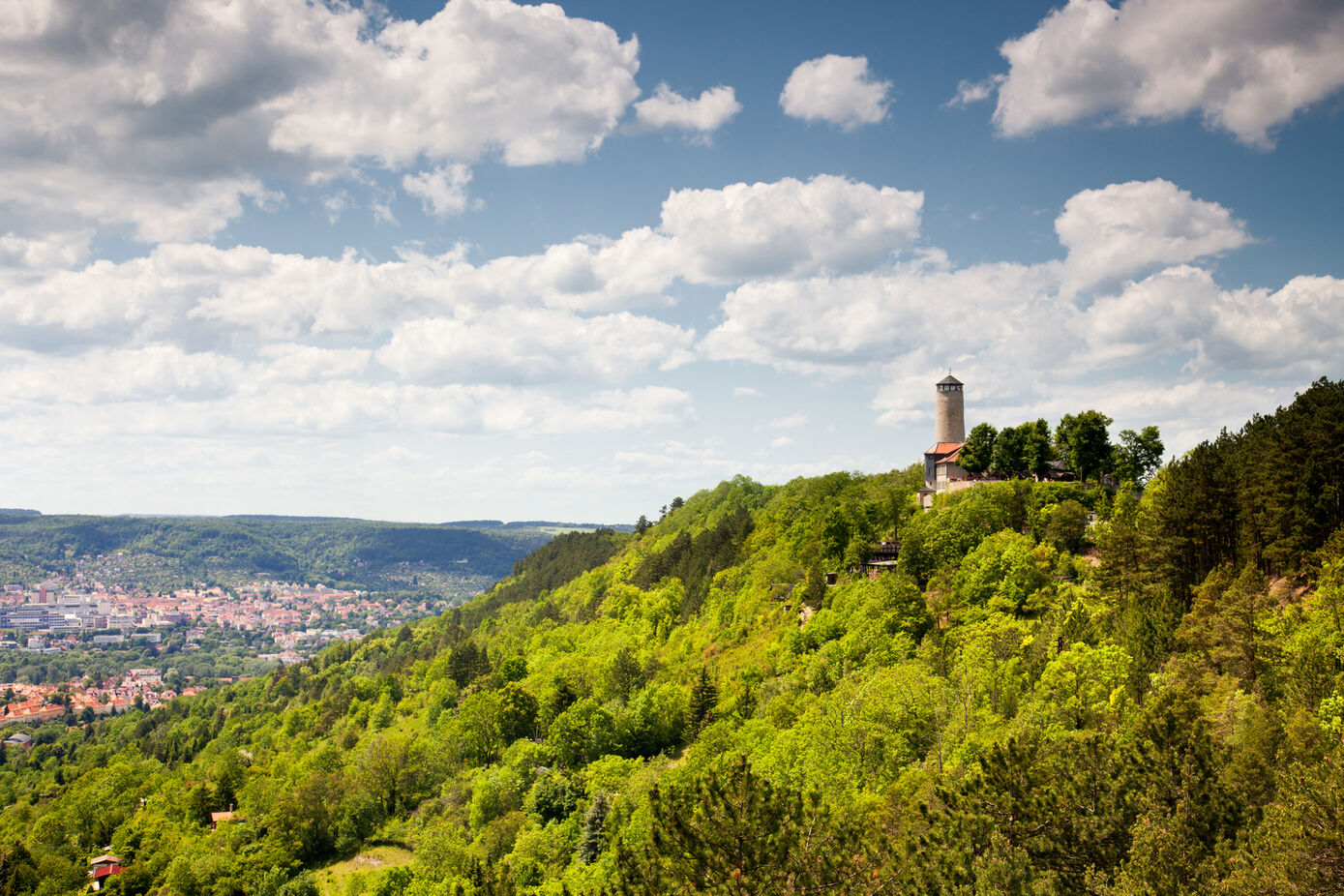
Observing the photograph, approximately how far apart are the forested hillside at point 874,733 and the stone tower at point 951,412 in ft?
27.1

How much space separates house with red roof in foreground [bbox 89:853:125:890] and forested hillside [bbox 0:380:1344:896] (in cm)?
103

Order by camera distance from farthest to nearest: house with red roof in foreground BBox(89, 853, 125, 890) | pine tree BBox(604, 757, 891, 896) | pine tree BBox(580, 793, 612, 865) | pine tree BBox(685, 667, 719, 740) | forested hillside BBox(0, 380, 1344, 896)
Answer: house with red roof in foreground BBox(89, 853, 125, 890) < pine tree BBox(685, 667, 719, 740) < pine tree BBox(580, 793, 612, 865) < forested hillside BBox(0, 380, 1344, 896) < pine tree BBox(604, 757, 891, 896)

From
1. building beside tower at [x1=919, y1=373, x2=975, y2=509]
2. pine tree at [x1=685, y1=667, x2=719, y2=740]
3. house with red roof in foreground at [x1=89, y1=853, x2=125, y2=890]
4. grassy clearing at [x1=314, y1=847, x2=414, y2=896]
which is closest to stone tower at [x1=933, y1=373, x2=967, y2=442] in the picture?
building beside tower at [x1=919, y1=373, x2=975, y2=509]

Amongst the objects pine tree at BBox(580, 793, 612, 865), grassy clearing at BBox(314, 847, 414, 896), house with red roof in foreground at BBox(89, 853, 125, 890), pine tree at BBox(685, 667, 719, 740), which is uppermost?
pine tree at BBox(685, 667, 719, 740)

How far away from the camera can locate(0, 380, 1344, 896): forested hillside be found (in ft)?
63.9

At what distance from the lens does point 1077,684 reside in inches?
1304

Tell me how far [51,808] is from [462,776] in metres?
50.0

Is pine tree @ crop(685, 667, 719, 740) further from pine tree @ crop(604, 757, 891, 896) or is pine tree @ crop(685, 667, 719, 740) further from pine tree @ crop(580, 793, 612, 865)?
pine tree @ crop(604, 757, 891, 896)

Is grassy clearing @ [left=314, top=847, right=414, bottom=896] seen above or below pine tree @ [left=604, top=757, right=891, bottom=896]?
below

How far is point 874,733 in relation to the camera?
35469mm

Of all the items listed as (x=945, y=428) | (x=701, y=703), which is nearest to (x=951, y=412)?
(x=945, y=428)

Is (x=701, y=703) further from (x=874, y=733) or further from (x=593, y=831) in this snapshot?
(x=874, y=733)

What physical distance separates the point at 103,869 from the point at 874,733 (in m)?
64.9

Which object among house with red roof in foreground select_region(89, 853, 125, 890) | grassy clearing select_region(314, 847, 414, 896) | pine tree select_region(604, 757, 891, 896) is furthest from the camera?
house with red roof in foreground select_region(89, 853, 125, 890)
